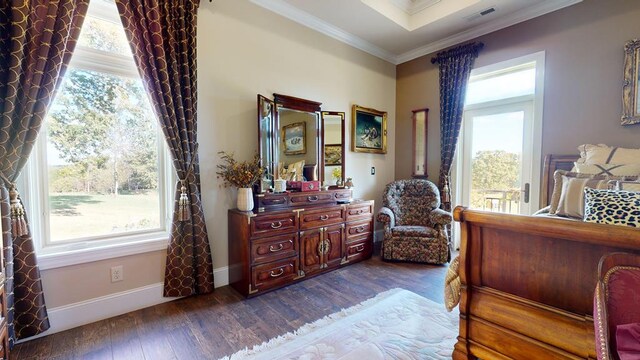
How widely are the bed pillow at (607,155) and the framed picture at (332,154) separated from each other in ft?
8.37

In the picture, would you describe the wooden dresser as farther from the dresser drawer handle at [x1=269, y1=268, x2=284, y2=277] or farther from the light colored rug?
the light colored rug

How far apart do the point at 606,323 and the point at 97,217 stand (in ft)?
10.5

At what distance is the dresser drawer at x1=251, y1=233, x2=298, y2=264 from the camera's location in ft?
8.35

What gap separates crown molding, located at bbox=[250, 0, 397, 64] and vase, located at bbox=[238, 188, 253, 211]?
6.73 ft

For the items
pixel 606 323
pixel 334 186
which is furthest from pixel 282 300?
pixel 606 323

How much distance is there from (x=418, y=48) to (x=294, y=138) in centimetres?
258

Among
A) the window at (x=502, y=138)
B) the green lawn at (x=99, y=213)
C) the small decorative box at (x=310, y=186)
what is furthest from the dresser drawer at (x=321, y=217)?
the window at (x=502, y=138)

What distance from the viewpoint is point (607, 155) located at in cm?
247

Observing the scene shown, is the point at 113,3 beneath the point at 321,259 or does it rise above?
above

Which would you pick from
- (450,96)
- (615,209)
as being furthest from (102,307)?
(450,96)

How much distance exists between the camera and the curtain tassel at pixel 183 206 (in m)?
2.38

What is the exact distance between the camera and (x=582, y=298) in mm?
1249

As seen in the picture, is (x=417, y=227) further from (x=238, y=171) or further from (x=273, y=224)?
(x=238, y=171)

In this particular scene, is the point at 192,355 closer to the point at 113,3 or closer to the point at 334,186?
the point at 334,186
